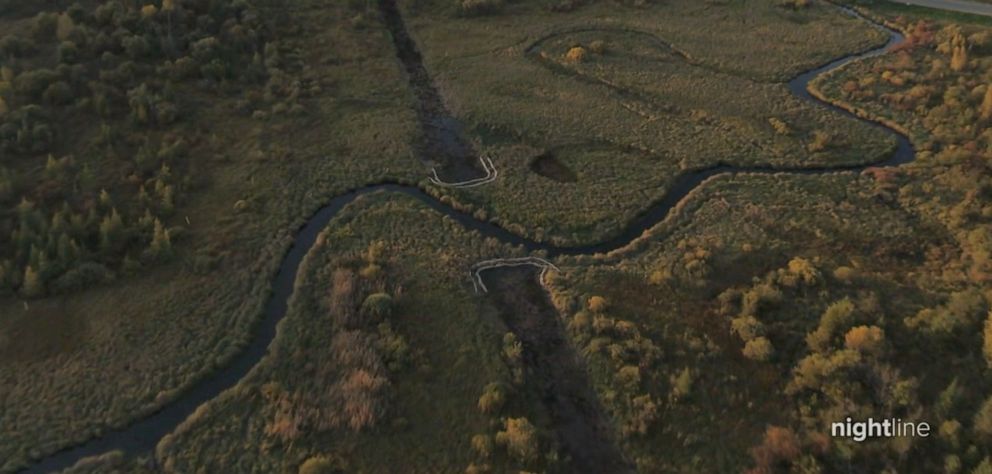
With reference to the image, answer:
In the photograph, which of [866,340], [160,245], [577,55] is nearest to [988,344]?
[866,340]

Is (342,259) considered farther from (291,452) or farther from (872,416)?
(872,416)

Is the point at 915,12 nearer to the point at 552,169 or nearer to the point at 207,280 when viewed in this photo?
the point at 552,169

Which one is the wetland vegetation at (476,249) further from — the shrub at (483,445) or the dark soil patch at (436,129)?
the dark soil patch at (436,129)

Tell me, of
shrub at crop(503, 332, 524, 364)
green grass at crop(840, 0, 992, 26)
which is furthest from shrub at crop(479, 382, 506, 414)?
green grass at crop(840, 0, 992, 26)

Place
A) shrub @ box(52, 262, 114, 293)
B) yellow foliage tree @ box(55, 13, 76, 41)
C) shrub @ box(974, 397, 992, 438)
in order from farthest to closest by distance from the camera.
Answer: yellow foliage tree @ box(55, 13, 76, 41) < shrub @ box(52, 262, 114, 293) < shrub @ box(974, 397, 992, 438)

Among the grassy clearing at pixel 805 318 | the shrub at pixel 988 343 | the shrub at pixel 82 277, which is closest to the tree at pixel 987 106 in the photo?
the grassy clearing at pixel 805 318

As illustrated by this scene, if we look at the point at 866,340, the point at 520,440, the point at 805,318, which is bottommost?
the point at 520,440

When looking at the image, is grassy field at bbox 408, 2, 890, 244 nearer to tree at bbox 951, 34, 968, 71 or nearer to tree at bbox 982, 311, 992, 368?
tree at bbox 951, 34, 968, 71
